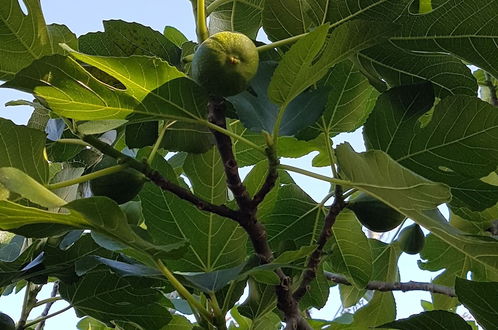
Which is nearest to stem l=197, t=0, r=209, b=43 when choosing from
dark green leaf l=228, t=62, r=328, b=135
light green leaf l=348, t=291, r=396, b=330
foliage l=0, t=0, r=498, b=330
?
foliage l=0, t=0, r=498, b=330

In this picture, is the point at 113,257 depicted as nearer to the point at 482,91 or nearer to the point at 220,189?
the point at 220,189

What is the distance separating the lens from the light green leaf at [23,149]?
1.11 m

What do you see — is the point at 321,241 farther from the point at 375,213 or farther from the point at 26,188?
the point at 26,188

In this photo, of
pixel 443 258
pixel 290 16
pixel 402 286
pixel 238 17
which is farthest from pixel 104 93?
pixel 443 258

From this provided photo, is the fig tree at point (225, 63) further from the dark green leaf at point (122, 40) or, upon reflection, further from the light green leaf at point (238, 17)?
the light green leaf at point (238, 17)

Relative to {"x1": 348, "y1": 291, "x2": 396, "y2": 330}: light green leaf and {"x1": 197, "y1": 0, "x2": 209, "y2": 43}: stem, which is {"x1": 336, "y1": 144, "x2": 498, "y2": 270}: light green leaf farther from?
{"x1": 348, "y1": 291, "x2": 396, "y2": 330}: light green leaf

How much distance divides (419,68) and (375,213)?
0.26m

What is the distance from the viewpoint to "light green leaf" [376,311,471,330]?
115 cm

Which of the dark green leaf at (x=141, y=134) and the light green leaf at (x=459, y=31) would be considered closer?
the light green leaf at (x=459, y=31)

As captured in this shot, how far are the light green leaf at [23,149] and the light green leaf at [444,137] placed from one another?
1.82 feet

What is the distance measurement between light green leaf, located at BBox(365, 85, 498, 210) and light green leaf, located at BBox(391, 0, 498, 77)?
75 mm

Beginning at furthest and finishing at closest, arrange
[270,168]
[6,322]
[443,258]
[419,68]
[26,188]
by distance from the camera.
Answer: [443,258], [6,322], [419,68], [270,168], [26,188]

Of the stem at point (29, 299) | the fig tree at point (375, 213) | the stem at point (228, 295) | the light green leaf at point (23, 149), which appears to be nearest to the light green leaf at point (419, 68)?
the fig tree at point (375, 213)

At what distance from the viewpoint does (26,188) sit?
0.87m
